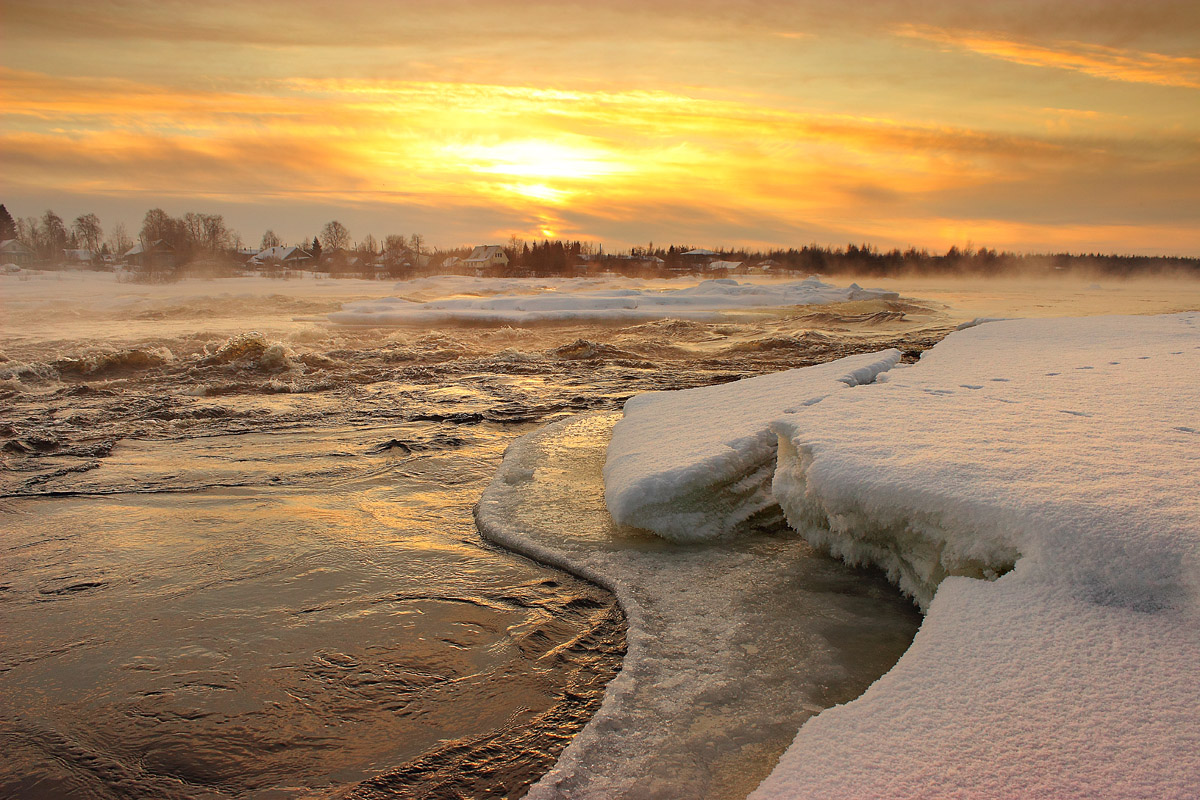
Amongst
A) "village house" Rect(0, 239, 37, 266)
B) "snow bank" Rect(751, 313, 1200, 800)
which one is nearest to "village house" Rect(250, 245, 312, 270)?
"village house" Rect(0, 239, 37, 266)

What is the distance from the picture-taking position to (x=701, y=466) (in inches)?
147

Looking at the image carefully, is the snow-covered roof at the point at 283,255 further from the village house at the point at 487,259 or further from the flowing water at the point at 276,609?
the flowing water at the point at 276,609

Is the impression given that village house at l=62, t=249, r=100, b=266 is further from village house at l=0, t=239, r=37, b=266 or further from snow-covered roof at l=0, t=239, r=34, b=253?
snow-covered roof at l=0, t=239, r=34, b=253

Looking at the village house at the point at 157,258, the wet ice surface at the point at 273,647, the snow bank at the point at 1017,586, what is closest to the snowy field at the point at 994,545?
the snow bank at the point at 1017,586

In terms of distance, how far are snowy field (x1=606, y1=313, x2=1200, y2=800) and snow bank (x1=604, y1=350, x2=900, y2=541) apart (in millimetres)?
16

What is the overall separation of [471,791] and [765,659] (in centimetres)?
123

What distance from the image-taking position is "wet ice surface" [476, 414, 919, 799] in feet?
6.95

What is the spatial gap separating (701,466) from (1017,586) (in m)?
1.68

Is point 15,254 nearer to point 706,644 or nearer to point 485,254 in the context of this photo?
point 485,254

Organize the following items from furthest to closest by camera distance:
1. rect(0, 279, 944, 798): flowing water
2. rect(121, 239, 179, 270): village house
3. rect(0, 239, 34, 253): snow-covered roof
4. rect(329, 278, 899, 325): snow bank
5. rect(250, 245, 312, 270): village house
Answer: rect(250, 245, 312, 270): village house < rect(0, 239, 34, 253): snow-covered roof < rect(121, 239, 179, 270): village house < rect(329, 278, 899, 325): snow bank < rect(0, 279, 944, 798): flowing water

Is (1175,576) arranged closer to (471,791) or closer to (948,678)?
(948,678)

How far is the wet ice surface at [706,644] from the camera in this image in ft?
6.95

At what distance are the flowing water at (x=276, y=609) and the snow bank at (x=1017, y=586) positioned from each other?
2.81 feet

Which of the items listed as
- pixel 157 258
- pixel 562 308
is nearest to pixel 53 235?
pixel 157 258
